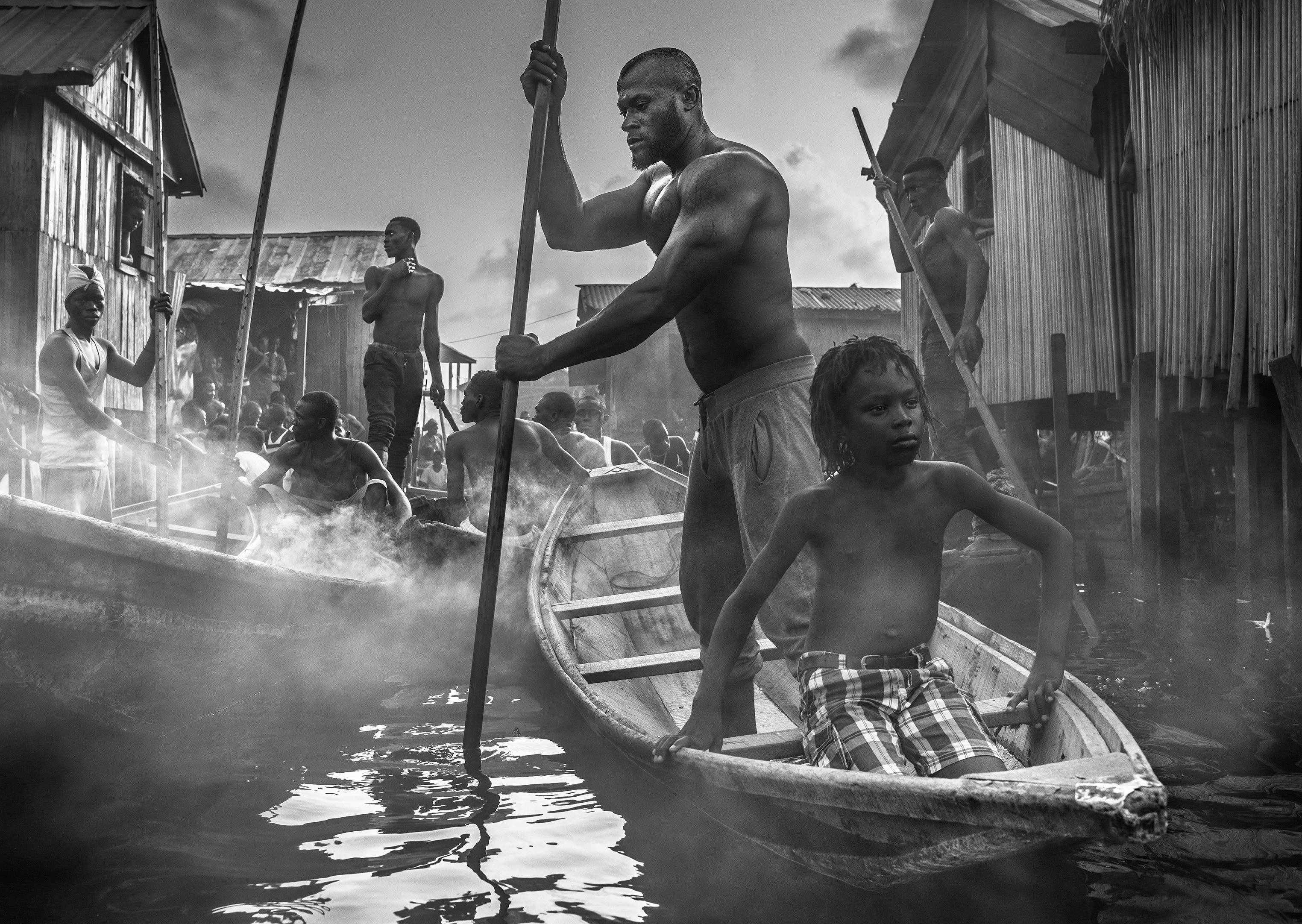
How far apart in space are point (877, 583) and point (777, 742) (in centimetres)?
52

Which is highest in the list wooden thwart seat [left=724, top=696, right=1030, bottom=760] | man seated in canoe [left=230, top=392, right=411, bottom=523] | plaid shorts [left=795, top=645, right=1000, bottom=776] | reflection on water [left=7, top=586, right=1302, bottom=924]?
man seated in canoe [left=230, top=392, right=411, bottom=523]

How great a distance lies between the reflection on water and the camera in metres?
2.25

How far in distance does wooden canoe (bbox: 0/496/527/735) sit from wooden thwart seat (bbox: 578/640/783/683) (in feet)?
4.62

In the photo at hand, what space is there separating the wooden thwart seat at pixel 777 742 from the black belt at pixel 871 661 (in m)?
→ 0.21

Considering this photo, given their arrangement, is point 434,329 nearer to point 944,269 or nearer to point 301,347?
point 944,269

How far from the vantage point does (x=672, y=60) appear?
118 inches

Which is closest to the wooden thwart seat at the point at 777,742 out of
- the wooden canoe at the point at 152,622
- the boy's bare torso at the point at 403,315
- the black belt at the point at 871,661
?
the black belt at the point at 871,661

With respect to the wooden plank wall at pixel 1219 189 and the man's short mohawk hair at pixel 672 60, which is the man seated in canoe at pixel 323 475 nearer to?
the man's short mohawk hair at pixel 672 60

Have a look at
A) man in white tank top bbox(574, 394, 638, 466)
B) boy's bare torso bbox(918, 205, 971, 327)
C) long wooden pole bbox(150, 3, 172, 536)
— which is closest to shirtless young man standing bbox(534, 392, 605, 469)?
man in white tank top bbox(574, 394, 638, 466)

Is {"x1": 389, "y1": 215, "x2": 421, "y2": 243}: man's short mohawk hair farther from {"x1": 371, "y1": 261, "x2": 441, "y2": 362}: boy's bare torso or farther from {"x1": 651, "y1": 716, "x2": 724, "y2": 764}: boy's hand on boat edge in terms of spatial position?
{"x1": 651, "y1": 716, "x2": 724, "y2": 764}: boy's hand on boat edge

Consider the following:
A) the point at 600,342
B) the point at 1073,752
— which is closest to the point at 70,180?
the point at 600,342

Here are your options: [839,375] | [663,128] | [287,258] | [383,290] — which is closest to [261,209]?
[383,290]

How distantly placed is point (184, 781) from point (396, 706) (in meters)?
1.27

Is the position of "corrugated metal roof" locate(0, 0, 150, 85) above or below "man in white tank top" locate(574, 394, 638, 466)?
above
